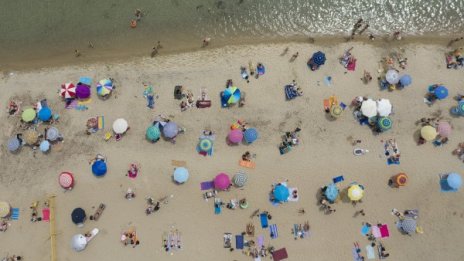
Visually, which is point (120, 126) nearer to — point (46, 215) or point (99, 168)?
point (99, 168)

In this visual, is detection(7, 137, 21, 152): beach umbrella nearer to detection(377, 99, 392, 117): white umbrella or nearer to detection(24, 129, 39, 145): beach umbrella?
detection(24, 129, 39, 145): beach umbrella

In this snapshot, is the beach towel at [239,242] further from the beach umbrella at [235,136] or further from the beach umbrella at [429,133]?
the beach umbrella at [429,133]

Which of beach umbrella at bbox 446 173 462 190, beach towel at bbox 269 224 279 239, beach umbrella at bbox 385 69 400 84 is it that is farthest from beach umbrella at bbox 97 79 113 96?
beach umbrella at bbox 446 173 462 190

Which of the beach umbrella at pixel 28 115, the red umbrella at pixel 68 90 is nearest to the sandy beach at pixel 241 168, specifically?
the red umbrella at pixel 68 90

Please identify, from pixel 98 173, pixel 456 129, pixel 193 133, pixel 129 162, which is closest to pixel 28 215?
pixel 98 173

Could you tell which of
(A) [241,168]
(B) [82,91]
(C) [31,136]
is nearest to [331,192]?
(A) [241,168]
